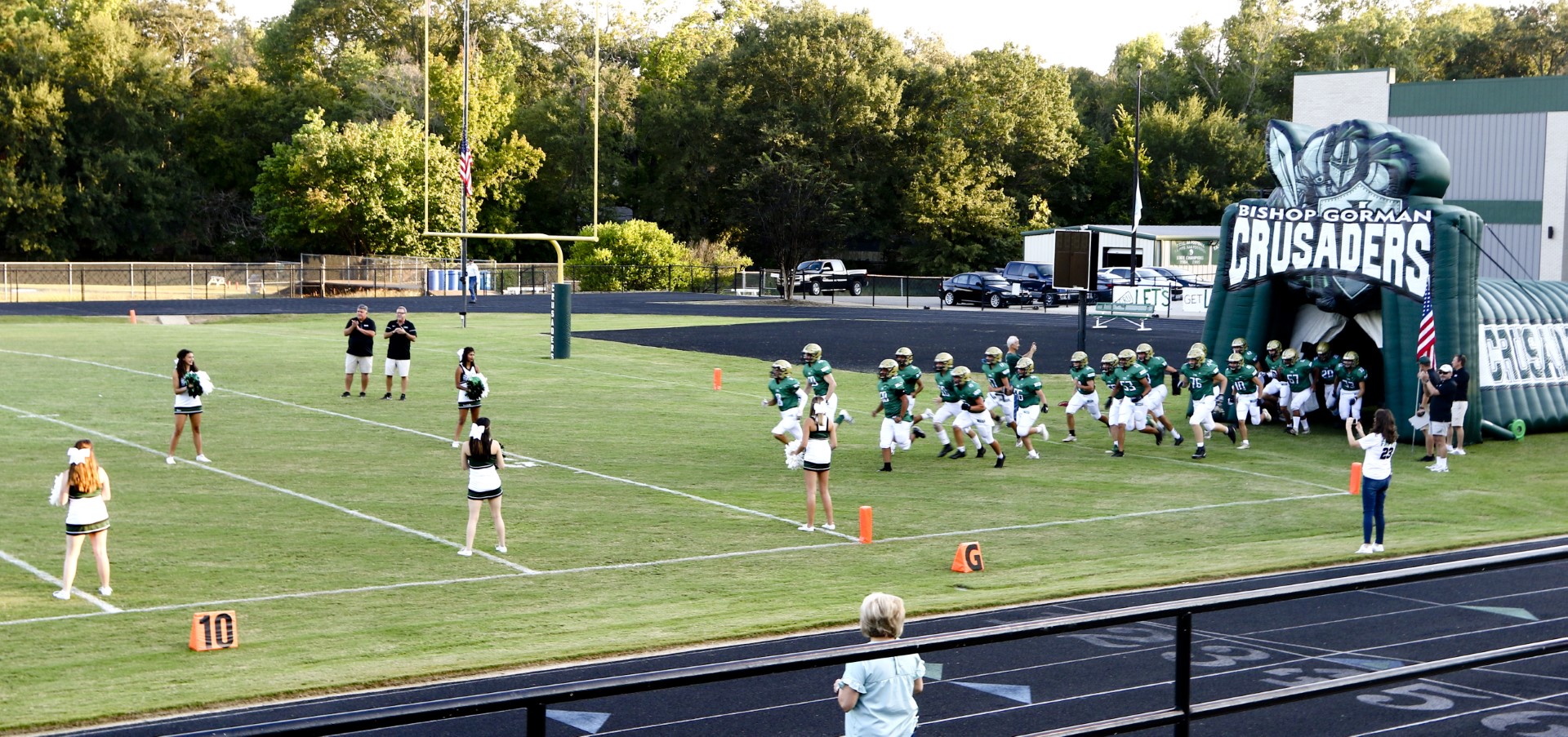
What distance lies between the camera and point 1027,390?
75.4 ft

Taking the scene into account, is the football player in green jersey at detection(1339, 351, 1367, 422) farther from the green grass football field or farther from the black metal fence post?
the black metal fence post

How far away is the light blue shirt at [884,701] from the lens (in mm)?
5574

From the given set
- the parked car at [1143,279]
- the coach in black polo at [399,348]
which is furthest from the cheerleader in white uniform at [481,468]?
the parked car at [1143,279]

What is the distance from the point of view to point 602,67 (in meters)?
90.2

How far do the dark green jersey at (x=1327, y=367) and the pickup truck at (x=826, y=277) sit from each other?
145ft

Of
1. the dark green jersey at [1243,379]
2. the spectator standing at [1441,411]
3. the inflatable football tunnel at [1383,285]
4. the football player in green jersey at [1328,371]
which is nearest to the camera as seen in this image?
the spectator standing at [1441,411]

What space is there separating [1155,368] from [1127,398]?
36.9 inches

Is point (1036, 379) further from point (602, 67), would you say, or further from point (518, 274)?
point (602, 67)

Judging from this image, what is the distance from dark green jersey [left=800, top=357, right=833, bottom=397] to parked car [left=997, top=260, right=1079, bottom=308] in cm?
4154

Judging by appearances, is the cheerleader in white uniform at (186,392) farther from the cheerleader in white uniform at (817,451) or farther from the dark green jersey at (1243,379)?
the dark green jersey at (1243,379)

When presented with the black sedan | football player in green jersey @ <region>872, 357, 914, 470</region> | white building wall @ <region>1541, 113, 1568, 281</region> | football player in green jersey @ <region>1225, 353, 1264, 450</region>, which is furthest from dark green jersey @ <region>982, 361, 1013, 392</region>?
the black sedan

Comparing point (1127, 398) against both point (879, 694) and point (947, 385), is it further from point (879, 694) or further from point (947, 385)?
point (879, 694)

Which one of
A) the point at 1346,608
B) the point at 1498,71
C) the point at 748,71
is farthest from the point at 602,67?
the point at 1346,608

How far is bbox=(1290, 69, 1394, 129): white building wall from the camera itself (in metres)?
50.8
